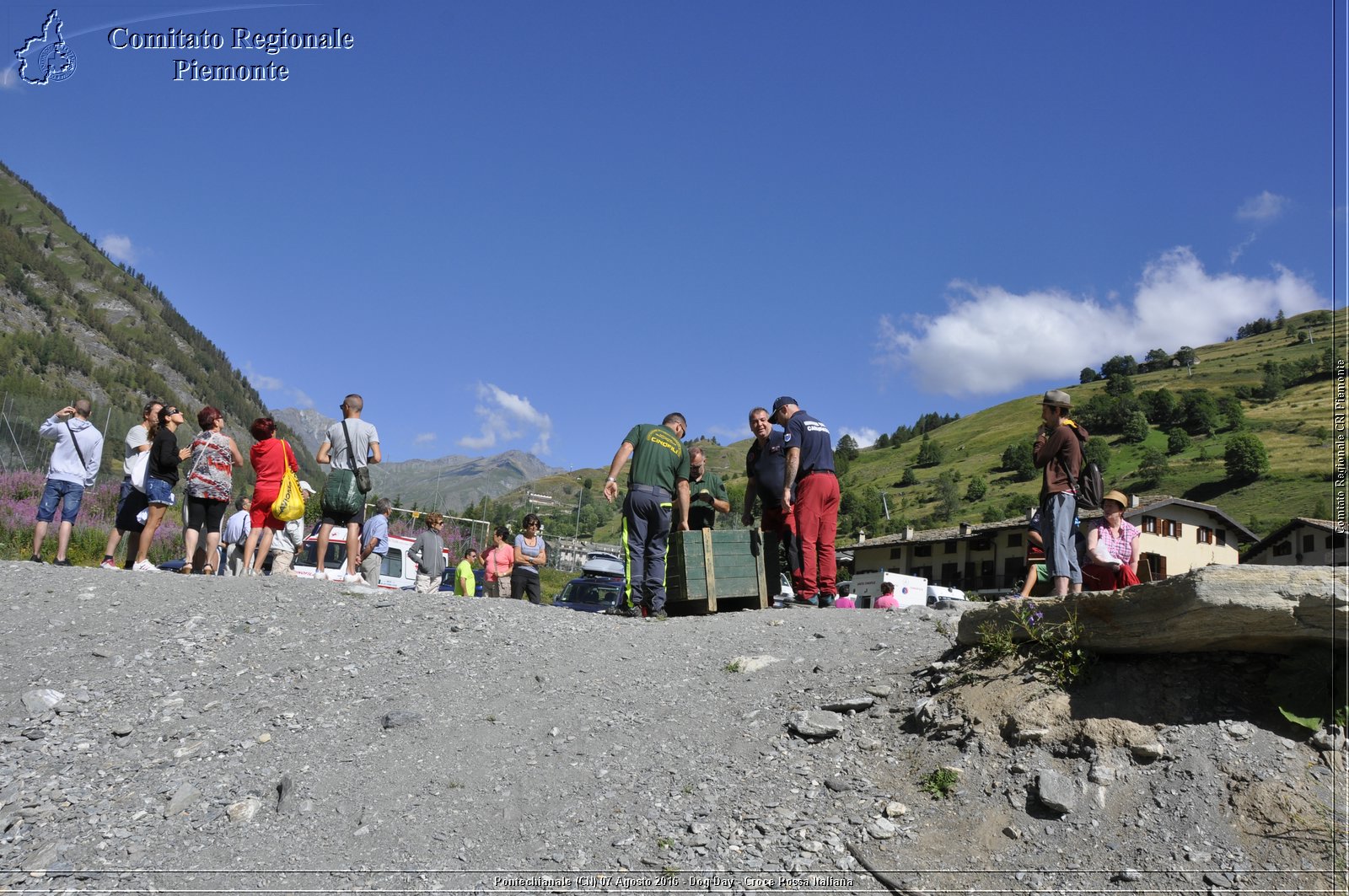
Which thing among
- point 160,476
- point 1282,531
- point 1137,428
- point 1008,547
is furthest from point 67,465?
point 1137,428

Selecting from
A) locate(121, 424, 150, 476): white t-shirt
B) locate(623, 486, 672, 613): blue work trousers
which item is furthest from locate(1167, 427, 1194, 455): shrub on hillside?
locate(121, 424, 150, 476): white t-shirt

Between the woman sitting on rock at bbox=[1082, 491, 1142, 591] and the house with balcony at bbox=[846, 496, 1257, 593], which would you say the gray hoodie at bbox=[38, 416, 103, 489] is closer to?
the woman sitting on rock at bbox=[1082, 491, 1142, 591]

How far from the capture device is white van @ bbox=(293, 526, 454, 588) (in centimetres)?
1730

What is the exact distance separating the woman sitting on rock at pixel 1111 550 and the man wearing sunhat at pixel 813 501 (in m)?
2.63

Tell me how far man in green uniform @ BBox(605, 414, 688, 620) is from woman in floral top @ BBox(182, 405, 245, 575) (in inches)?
170

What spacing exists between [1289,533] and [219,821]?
57.9 meters

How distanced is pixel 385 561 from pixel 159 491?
920 cm

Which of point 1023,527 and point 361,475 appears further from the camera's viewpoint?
point 1023,527

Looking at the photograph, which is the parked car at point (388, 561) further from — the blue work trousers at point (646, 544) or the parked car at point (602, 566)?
the blue work trousers at point (646, 544)

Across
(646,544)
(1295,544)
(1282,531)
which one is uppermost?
(1282,531)

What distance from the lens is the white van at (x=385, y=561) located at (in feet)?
56.7

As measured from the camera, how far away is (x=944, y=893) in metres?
4.23

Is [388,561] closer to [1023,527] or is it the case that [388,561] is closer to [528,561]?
[528,561]

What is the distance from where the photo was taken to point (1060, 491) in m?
7.73
